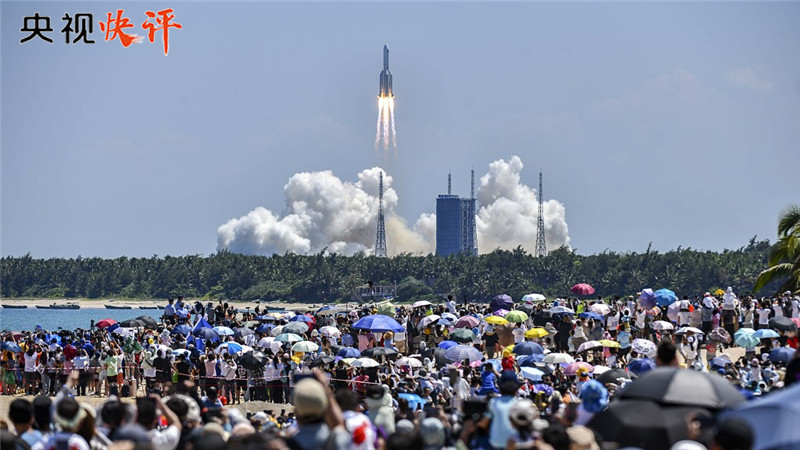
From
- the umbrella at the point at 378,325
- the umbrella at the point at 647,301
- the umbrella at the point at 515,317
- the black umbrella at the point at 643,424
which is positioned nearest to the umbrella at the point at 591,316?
the umbrella at the point at 515,317

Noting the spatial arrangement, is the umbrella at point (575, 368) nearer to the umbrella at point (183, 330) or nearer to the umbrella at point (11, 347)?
the umbrella at point (183, 330)

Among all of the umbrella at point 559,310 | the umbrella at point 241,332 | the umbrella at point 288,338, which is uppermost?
the umbrella at point 559,310

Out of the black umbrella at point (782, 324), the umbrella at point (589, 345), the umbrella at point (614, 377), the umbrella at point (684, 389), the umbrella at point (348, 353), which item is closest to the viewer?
the umbrella at point (684, 389)

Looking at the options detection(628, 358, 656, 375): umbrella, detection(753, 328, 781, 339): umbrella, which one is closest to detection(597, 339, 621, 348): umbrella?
detection(753, 328, 781, 339): umbrella

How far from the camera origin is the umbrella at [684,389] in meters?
10.5

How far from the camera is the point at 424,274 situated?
12731 cm

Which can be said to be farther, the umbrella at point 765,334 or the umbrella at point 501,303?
the umbrella at point 501,303

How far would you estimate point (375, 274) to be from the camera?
130 meters

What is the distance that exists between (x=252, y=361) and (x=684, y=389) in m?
15.8

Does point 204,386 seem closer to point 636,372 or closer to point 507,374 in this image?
point 636,372

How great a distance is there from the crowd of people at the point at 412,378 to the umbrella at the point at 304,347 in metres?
0.05

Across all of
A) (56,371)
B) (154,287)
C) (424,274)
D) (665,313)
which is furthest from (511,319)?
(154,287)

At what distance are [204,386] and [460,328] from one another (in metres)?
7.43

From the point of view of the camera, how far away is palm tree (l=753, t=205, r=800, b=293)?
121 feet
